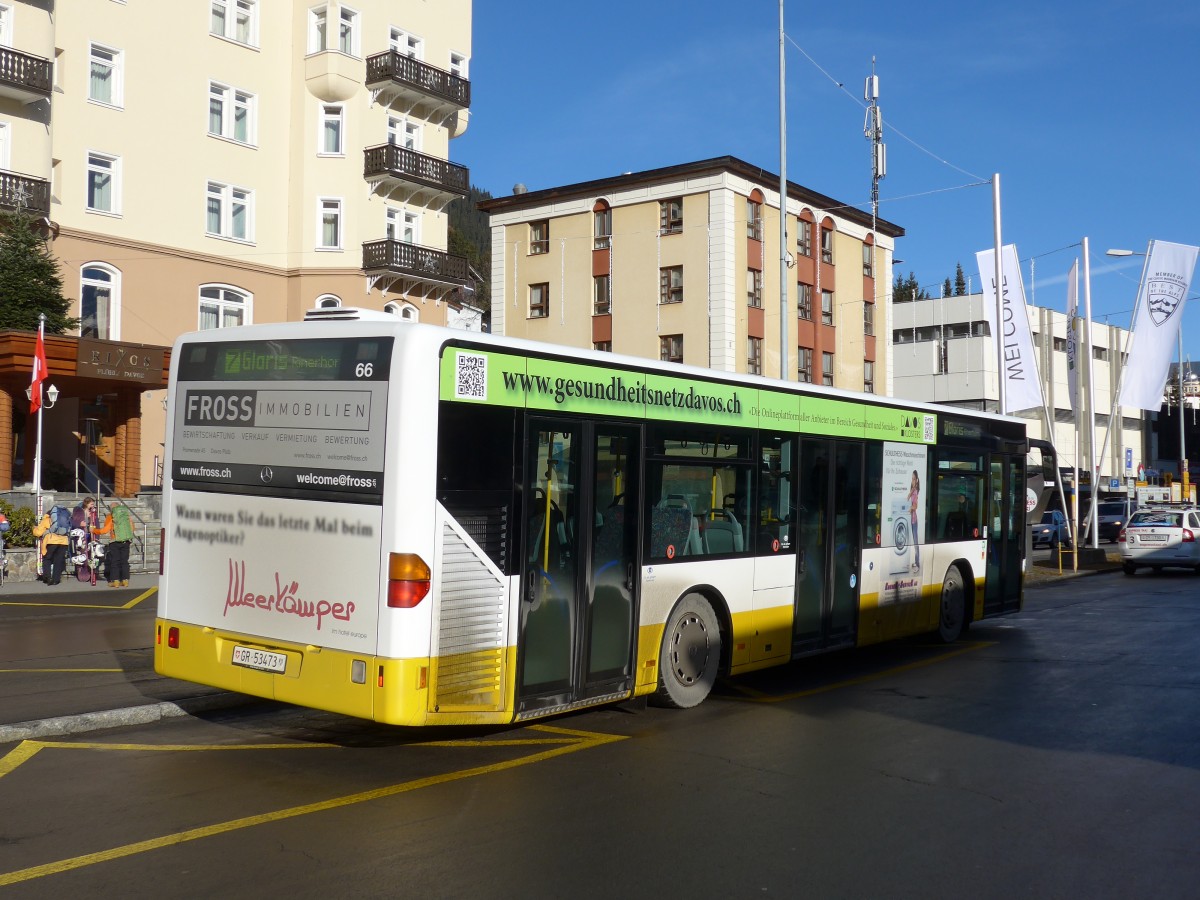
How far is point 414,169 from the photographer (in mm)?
41281

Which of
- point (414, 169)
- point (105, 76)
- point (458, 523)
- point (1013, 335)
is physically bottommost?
point (458, 523)

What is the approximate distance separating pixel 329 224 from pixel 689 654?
3350cm

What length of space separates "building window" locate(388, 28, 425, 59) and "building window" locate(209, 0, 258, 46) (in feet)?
15.6

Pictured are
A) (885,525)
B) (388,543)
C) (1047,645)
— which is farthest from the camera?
(1047,645)

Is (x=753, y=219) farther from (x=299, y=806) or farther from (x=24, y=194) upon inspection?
(x=299, y=806)

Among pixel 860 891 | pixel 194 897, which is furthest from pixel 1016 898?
pixel 194 897

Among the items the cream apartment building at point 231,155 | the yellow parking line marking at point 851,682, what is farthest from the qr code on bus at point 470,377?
the cream apartment building at point 231,155

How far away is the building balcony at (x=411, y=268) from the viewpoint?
1580 inches

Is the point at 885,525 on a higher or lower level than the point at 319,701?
higher

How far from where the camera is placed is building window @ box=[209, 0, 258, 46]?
3791cm

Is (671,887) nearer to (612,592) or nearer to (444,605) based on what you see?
(444,605)

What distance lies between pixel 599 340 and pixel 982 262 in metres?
24.3

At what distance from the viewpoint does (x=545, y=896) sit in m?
5.29

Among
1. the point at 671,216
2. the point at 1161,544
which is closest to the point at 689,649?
the point at 1161,544
